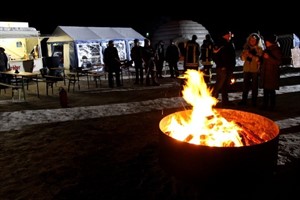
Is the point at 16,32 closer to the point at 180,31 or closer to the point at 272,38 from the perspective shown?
the point at 180,31

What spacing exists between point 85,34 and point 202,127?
17439 mm

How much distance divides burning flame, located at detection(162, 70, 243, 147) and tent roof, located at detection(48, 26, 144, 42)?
631 inches

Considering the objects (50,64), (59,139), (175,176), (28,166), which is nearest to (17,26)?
(50,64)

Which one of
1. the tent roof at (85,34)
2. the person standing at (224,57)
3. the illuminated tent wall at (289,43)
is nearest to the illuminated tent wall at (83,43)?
the tent roof at (85,34)

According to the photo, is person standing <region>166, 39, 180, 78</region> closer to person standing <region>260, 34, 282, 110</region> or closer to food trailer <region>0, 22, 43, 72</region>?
person standing <region>260, 34, 282, 110</region>

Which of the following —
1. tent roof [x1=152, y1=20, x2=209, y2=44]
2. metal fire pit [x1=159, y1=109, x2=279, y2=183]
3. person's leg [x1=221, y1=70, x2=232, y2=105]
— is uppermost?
tent roof [x1=152, y1=20, x2=209, y2=44]

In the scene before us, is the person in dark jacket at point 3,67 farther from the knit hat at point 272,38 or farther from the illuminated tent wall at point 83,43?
the knit hat at point 272,38

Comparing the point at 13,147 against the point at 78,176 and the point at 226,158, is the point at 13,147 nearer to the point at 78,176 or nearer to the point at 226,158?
the point at 78,176

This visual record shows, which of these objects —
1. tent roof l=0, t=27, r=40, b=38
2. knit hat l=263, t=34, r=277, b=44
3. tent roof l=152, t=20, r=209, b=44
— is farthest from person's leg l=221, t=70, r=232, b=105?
Answer: tent roof l=152, t=20, r=209, b=44

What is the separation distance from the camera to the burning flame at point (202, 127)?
4.74 m

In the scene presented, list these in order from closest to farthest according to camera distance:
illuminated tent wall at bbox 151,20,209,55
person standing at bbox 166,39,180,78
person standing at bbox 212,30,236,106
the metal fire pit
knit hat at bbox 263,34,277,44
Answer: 1. the metal fire pit
2. knit hat at bbox 263,34,277,44
3. person standing at bbox 212,30,236,106
4. person standing at bbox 166,39,180,78
5. illuminated tent wall at bbox 151,20,209,55

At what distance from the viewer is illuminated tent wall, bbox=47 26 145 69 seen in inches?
794

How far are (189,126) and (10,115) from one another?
20.6ft

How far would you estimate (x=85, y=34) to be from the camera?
68.1 ft
